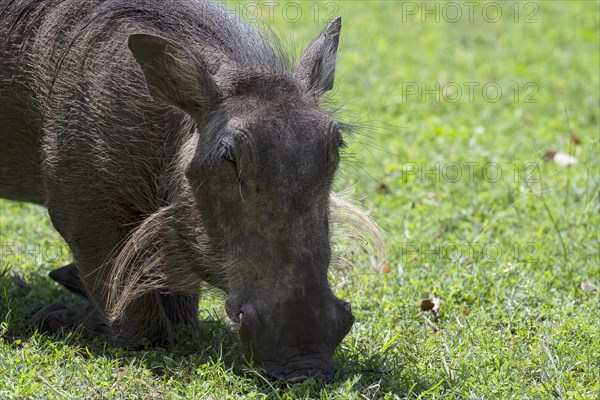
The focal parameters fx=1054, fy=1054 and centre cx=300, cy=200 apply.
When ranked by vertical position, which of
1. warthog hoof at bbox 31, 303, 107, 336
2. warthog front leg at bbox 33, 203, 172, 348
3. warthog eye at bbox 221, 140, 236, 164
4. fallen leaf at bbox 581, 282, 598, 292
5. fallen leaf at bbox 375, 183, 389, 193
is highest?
warthog eye at bbox 221, 140, 236, 164

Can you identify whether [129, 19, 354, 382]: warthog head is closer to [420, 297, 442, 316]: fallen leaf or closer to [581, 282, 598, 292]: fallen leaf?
[420, 297, 442, 316]: fallen leaf

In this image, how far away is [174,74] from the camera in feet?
14.3

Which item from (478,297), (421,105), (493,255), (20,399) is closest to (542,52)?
(421,105)

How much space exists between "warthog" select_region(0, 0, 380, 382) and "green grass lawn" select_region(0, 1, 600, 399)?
0.24m

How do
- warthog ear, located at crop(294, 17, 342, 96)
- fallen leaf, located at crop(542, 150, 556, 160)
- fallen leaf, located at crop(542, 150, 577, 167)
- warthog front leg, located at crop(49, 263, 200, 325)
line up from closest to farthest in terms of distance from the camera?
warthog ear, located at crop(294, 17, 342, 96), warthog front leg, located at crop(49, 263, 200, 325), fallen leaf, located at crop(542, 150, 577, 167), fallen leaf, located at crop(542, 150, 556, 160)

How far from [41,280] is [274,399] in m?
2.22

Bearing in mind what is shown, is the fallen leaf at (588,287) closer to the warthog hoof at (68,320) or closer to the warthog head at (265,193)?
the warthog head at (265,193)

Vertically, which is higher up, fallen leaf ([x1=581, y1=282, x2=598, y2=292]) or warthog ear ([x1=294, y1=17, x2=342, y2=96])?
warthog ear ([x1=294, y1=17, x2=342, y2=96])

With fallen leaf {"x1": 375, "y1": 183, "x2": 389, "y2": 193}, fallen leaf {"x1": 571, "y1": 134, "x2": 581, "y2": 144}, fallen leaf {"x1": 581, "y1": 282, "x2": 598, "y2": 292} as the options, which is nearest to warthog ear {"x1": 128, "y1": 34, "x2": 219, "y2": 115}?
fallen leaf {"x1": 581, "y1": 282, "x2": 598, "y2": 292}

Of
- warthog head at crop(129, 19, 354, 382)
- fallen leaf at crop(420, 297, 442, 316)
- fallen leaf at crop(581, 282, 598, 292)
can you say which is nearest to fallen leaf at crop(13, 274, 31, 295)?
warthog head at crop(129, 19, 354, 382)

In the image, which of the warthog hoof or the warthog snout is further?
the warthog hoof

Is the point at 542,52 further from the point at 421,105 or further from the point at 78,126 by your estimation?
the point at 78,126

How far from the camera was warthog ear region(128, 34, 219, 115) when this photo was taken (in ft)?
14.2

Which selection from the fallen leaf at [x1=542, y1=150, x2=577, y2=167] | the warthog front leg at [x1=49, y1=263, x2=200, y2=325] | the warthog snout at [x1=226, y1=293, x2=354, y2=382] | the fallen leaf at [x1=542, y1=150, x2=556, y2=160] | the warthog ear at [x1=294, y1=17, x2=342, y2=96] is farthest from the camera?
the fallen leaf at [x1=542, y1=150, x2=556, y2=160]
